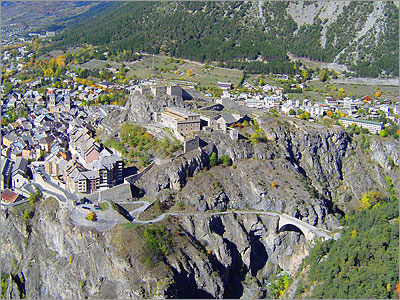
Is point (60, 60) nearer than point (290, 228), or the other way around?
point (290, 228)

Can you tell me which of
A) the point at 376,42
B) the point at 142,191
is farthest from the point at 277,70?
the point at 142,191

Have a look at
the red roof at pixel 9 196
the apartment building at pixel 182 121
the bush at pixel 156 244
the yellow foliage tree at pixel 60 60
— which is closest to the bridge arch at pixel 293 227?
the bush at pixel 156 244

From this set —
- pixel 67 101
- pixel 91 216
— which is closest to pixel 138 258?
pixel 91 216

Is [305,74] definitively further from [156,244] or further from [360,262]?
[156,244]

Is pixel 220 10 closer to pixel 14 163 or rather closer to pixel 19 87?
pixel 19 87

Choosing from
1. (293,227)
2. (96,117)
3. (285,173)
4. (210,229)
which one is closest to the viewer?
(210,229)

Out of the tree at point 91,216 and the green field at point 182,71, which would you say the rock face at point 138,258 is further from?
the green field at point 182,71

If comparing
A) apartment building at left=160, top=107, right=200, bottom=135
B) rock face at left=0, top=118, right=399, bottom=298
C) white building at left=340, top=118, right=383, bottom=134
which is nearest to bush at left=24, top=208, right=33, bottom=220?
rock face at left=0, top=118, right=399, bottom=298
